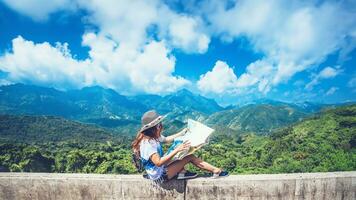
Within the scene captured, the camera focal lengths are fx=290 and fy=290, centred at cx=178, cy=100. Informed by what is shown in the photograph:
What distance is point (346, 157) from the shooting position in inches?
1246

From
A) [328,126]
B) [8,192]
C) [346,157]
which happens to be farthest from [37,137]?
[8,192]

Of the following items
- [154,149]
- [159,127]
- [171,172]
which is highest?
[159,127]

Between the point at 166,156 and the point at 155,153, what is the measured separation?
19 centimetres

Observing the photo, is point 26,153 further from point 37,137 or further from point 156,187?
point 37,137

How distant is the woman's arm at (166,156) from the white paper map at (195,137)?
0.10 m

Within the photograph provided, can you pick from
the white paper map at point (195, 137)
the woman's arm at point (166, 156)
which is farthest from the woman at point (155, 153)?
the white paper map at point (195, 137)

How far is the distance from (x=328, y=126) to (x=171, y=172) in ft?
222

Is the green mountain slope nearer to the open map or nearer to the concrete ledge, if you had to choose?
the concrete ledge

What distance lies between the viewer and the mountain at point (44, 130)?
156875 millimetres

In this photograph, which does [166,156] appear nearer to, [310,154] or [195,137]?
[195,137]

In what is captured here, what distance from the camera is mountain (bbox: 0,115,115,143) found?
15688cm

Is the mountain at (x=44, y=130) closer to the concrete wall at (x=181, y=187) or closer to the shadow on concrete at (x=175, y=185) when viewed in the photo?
the concrete wall at (x=181, y=187)

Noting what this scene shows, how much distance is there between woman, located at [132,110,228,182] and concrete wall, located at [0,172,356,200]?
17cm

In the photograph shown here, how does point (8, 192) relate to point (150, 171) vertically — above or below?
below
